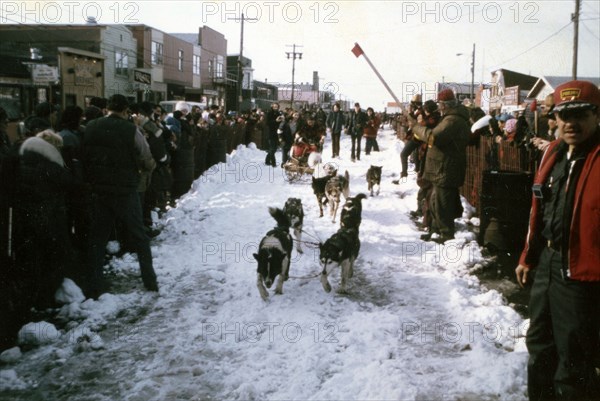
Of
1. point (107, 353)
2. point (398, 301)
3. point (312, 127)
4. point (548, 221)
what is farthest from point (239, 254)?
point (312, 127)

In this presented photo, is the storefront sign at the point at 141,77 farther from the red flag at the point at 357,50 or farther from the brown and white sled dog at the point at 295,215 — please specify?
the brown and white sled dog at the point at 295,215

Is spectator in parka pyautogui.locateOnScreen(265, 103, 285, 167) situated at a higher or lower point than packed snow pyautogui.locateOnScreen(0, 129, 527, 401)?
higher

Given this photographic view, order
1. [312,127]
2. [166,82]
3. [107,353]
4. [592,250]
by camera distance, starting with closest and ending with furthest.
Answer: [592,250]
[107,353]
[312,127]
[166,82]

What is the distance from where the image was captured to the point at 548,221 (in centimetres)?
302

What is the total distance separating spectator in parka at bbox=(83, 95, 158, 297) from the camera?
5262 millimetres

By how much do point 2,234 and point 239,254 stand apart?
10.9 feet

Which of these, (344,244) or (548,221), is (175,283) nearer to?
(344,244)

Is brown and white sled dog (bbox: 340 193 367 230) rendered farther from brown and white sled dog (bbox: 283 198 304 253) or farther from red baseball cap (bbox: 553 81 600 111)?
red baseball cap (bbox: 553 81 600 111)

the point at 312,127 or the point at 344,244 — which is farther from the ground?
the point at 312,127

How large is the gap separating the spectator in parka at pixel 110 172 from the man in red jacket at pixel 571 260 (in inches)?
156

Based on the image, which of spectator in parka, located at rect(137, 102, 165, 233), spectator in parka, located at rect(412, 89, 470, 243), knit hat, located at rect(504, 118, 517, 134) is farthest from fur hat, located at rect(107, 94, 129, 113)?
knit hat, located at rect(504, 118, 517, 134)

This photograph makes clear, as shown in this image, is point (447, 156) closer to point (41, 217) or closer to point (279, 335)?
point (279, 335)

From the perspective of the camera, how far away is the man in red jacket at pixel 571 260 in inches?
108

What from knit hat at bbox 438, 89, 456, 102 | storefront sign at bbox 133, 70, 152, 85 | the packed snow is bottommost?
the packed snow
